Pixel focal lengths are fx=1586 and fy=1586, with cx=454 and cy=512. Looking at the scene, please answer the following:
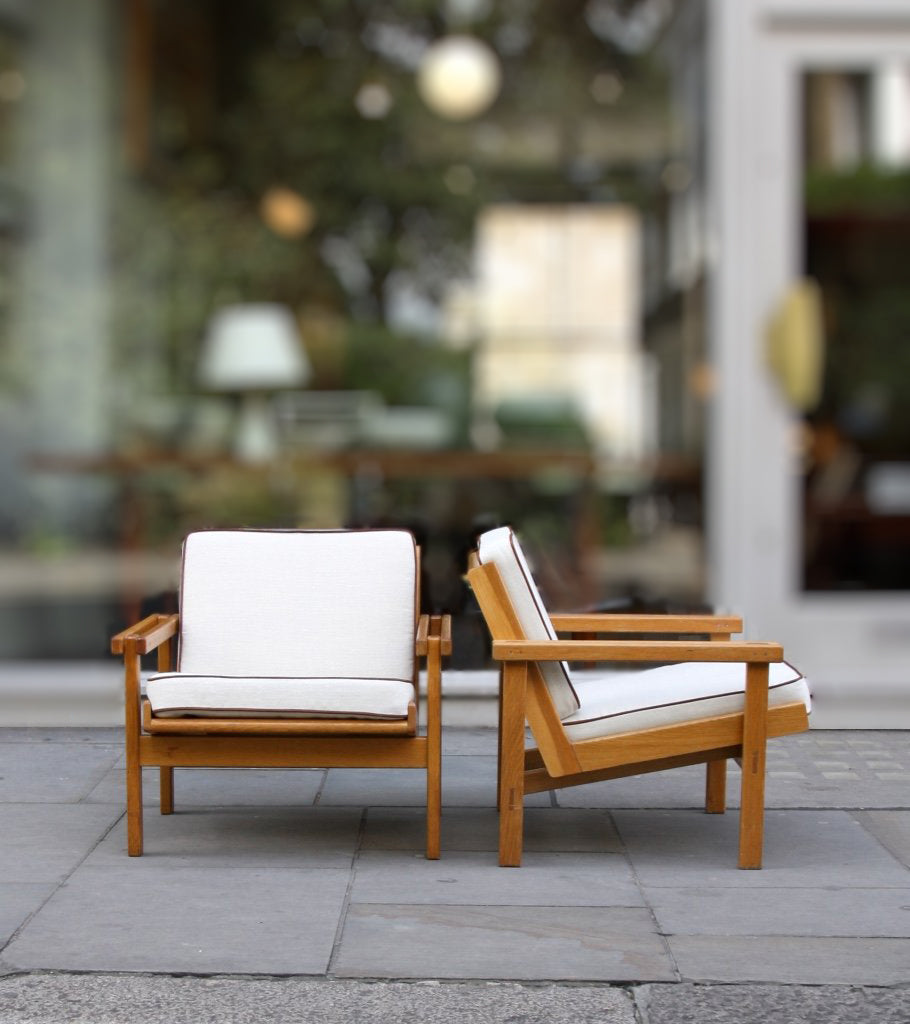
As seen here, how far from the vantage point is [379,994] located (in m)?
3.16

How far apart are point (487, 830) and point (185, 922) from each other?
1129 mm

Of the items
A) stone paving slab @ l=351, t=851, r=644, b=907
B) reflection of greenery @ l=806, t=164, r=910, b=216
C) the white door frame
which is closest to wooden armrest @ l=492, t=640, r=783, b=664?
stone paving slab @ l=351, t=851, r=644, b=907

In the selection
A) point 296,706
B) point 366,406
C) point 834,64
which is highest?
point 834,64

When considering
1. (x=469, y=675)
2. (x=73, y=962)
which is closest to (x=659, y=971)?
(x=73, y=962)

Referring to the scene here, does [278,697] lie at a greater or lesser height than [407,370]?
lesser

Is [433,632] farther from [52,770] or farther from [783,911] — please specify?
[52,770]

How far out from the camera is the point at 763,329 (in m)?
6.87

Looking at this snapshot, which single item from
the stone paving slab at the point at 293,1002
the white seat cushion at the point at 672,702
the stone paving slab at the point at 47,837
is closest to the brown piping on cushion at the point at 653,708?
the white seat cushion at the point at 672,702

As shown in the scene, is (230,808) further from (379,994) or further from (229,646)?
(379,994)

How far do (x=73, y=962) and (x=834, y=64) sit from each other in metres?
5.11

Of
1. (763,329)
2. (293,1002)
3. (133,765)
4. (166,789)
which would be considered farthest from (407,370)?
(293,1002)

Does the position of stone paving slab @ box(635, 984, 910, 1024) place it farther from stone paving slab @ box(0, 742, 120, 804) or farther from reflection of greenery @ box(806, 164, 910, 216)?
reflection of greenery @ box(806, 164, 910, 216)

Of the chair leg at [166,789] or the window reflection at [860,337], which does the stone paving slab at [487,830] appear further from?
the window reflection at [860,337]

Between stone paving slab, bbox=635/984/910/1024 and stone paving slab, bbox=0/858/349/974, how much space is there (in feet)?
2.30
